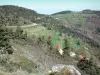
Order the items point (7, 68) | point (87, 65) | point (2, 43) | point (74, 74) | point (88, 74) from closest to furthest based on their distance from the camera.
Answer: point (74, 74) → point (7, 68) → point (2, 43) → point (88, 74) → point (87, 65)

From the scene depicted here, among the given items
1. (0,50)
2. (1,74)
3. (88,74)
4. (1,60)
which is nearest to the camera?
(1,74)

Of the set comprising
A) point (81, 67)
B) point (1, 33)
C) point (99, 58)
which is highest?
point (1, 33)

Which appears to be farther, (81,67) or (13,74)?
(81,67)

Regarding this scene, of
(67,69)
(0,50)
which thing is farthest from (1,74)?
(0,50)

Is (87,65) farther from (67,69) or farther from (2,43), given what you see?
(67,69)

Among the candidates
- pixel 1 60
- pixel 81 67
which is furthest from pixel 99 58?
pixel 1 60

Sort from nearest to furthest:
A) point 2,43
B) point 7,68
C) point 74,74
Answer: point 74,74 < point 7,68 < point 2,43

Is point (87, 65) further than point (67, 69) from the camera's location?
Yes

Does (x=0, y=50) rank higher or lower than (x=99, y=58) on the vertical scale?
higher

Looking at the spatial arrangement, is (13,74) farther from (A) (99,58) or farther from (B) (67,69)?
(A) (99,58)
